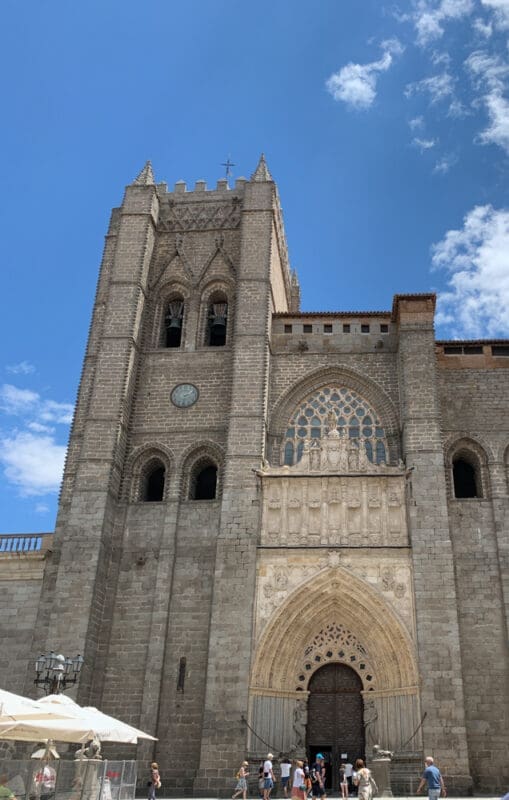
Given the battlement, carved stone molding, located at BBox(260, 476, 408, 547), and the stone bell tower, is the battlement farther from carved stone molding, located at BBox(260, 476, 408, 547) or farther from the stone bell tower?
carved stone molding, located at BBox(260, 476, 408, 547)

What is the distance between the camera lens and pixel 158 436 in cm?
2009

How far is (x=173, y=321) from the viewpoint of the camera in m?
22.4

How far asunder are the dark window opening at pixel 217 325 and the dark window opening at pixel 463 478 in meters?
7.39

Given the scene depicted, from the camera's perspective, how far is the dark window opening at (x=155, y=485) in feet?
67.2

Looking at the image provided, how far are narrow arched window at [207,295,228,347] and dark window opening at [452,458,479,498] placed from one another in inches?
292

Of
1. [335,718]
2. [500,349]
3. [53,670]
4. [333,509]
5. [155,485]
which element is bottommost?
[335,718]

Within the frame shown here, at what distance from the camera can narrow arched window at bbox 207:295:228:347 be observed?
22.3 m

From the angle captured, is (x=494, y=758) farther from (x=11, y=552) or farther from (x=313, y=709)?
(x=11, y=552)

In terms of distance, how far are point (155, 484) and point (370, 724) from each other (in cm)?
815

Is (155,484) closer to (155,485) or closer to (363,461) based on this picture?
(155,485)

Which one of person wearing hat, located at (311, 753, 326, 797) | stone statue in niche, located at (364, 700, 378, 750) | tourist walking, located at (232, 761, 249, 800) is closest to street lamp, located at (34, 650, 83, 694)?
tourist walking, located at (232, 761, 249, 800)

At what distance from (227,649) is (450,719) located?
4768mm

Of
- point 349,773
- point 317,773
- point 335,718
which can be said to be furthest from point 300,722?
point 317,773

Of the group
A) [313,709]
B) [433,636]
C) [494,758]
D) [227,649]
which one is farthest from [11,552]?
[494,758]
